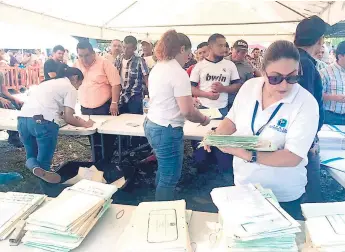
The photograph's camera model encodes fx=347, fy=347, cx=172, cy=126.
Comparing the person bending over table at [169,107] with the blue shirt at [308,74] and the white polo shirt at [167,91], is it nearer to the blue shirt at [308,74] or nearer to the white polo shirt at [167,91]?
the white polo shirt at [167,91]

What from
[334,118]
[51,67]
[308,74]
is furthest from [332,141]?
[51,67]

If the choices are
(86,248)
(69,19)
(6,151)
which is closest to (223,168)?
(86,248)

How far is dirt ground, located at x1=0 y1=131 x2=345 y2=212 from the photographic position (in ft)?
10.4

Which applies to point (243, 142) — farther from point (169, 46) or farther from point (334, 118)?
point (334, 118)

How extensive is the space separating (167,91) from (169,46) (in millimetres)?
272

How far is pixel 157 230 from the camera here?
3.82 ft

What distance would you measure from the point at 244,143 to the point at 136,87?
2637 millimetres

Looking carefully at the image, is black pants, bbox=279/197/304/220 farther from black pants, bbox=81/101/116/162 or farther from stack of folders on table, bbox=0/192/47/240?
black pants, bbox=81/101/116/162

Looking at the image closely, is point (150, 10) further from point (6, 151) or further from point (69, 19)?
point (6, 151)

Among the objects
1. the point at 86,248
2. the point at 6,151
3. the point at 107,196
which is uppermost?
the point at 107,196

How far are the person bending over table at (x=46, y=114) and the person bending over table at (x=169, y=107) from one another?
0.80 meters

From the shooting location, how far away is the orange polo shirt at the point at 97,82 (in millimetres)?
3430

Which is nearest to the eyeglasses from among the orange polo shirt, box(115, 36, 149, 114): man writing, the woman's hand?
the woman's hand

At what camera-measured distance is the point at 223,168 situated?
368 cm
